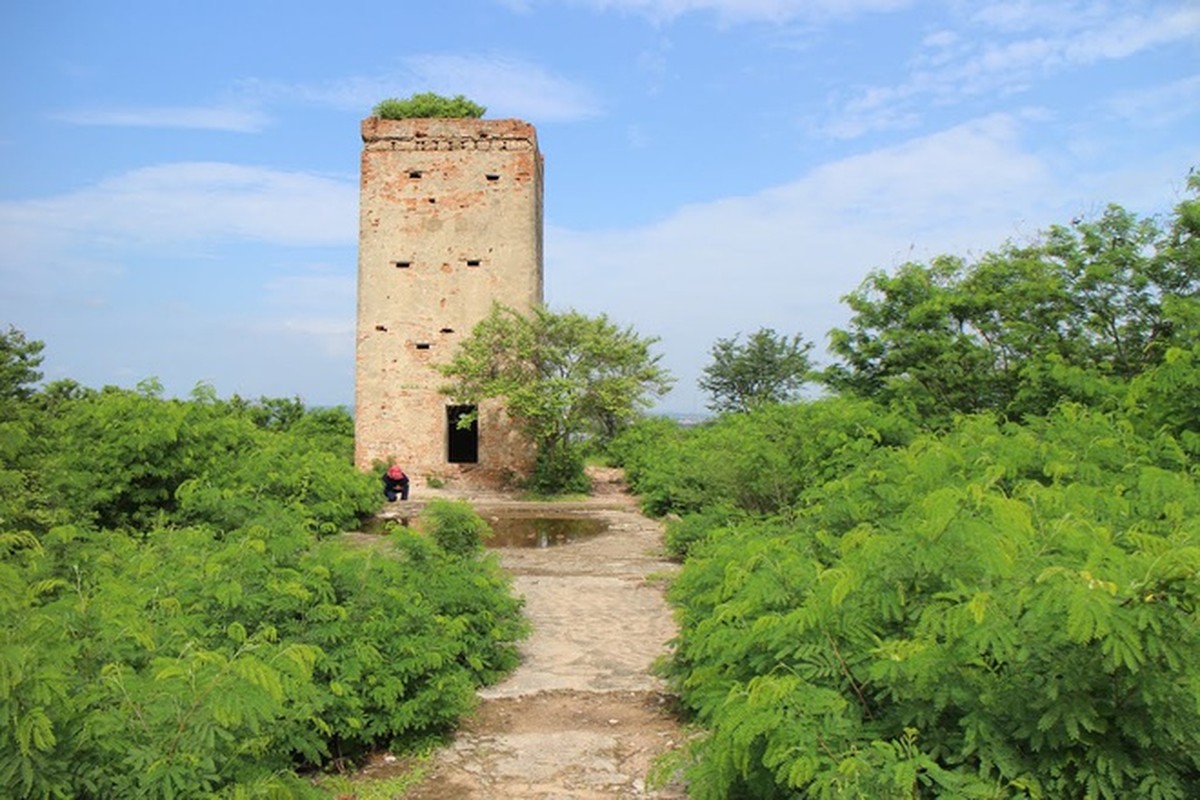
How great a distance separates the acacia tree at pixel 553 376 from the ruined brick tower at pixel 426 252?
74cm

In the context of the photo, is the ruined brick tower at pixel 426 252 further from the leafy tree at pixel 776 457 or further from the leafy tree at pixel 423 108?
the leafy tree at pixel 776 457

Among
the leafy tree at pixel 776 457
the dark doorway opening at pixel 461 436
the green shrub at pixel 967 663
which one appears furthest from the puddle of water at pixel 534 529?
the green shrub at pixel 967 663

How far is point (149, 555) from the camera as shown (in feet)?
18.8

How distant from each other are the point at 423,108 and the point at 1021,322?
1386 cm

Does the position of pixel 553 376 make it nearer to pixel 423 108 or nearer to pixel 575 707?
pixel 423 108

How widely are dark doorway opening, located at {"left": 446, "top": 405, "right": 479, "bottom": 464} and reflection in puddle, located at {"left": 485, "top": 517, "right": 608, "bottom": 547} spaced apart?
4242 mm

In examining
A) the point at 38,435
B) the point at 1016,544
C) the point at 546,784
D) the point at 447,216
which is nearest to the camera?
the point at 1016,544

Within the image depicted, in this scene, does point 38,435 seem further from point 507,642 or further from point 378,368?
point 378,368

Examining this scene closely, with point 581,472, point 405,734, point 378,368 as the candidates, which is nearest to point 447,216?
point 378,368

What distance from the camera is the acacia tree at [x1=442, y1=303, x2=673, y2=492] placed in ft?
61.7

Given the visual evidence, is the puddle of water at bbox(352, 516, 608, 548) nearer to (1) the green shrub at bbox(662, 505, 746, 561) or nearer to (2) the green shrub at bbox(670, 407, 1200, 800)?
(1) the green shrub at bbox(662, 505, 746, 561)

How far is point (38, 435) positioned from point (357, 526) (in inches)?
192

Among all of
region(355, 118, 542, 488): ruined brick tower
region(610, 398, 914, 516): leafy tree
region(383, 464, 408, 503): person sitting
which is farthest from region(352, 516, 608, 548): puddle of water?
region(355, 118, 542, 488): ruined brick tower

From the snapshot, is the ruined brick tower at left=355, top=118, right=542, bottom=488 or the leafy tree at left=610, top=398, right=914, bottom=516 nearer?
the leafy tree at left=610, top=398, right=914, bottom=516
